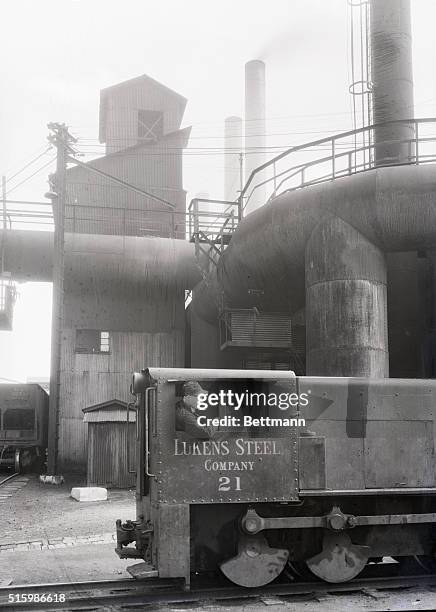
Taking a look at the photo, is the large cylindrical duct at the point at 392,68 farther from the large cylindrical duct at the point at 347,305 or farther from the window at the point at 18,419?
the window at the point at 18,419

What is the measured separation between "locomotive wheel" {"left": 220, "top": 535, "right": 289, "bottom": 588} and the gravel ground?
18.3 ft

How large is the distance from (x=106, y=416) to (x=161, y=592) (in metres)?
13.7

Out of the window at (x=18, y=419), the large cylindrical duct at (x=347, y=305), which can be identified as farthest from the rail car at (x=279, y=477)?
the window at (x=18, y=419)

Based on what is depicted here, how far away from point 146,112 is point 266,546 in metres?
31.2

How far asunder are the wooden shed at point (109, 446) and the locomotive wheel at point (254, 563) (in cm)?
1288

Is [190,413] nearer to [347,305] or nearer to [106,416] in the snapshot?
[347,305]

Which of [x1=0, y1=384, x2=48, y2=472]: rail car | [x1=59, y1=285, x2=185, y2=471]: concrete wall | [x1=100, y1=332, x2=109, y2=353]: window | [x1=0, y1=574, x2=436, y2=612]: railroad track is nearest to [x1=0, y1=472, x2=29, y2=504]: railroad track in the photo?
[x1=0, y1=384, x2=48, y2=472]: rail car

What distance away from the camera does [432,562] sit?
8586mm

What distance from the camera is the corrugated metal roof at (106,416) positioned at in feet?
69.2

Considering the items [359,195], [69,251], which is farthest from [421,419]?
[69,251]

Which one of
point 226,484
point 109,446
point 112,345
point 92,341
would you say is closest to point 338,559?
point 226,484

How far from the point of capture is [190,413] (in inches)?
304

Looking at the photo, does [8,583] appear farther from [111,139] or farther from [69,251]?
[111,139]

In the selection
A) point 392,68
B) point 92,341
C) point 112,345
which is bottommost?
point 112,345
